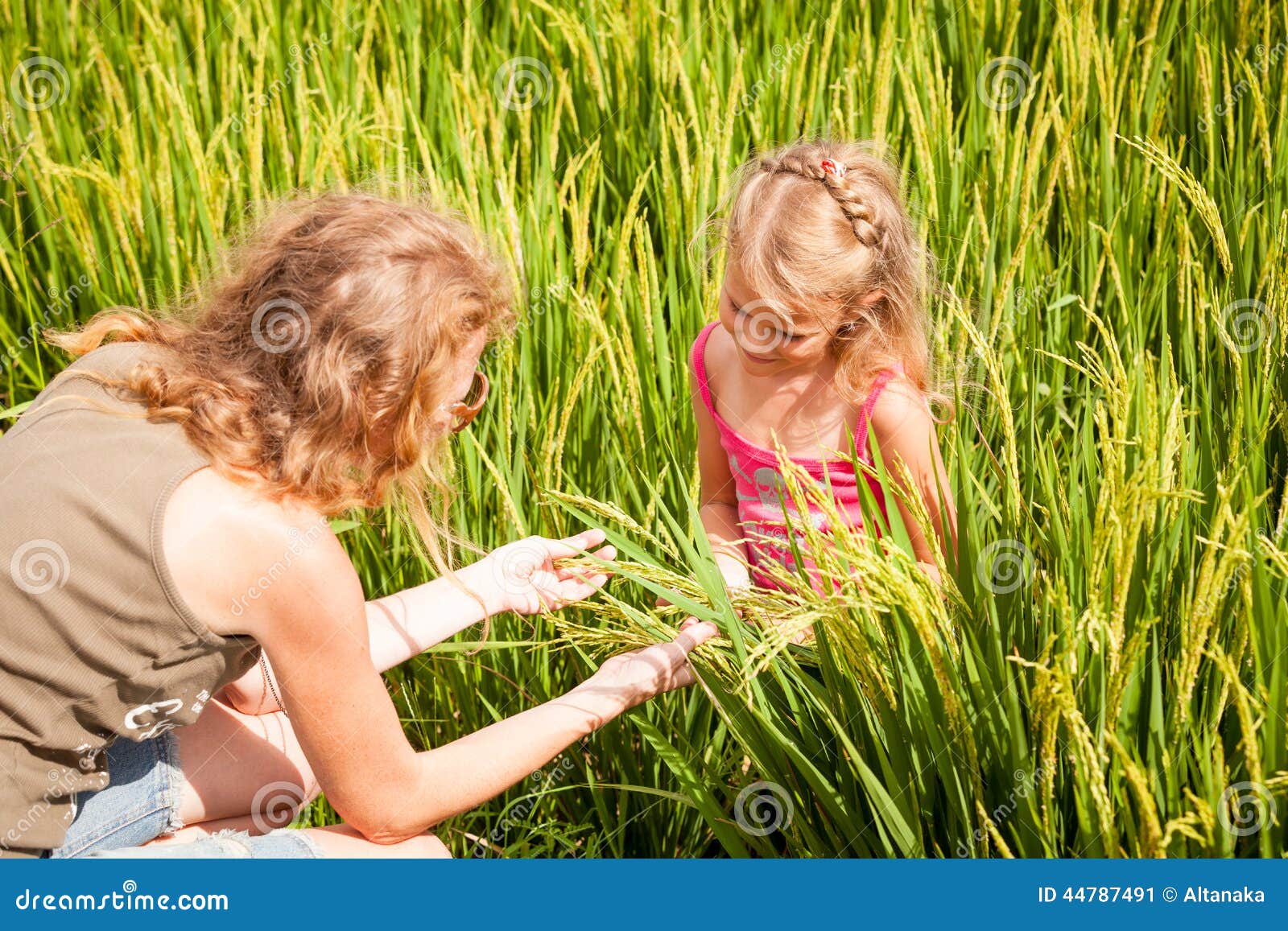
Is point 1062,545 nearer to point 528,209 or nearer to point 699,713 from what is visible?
point 699,713

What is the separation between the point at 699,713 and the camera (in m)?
1.78

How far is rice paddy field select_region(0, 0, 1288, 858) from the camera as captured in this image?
1224 millimetres

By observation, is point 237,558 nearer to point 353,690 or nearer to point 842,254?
point 353,690

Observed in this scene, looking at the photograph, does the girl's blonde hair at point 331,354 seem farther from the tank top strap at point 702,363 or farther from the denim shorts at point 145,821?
the tank top strap at point 702,363

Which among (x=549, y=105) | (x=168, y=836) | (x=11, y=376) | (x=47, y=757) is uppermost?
(x=549, y=105)

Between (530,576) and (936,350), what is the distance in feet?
2.79

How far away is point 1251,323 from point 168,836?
1.86 metres

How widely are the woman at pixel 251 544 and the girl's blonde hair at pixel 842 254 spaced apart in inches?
18.8

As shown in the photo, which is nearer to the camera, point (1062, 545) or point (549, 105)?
point (1062, 545)

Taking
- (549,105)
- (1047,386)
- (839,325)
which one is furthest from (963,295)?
(549,105)

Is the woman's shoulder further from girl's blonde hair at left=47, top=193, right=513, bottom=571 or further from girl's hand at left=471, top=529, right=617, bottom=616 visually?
girl's hand at left=471, top=529, right=617, bottom=616

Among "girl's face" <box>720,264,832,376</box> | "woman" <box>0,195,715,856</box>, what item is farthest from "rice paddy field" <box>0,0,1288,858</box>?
"woman" <box>0,195,715,856</box>

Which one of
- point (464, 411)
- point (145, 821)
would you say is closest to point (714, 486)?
point (464, 411)

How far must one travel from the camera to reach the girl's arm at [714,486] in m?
2.16
